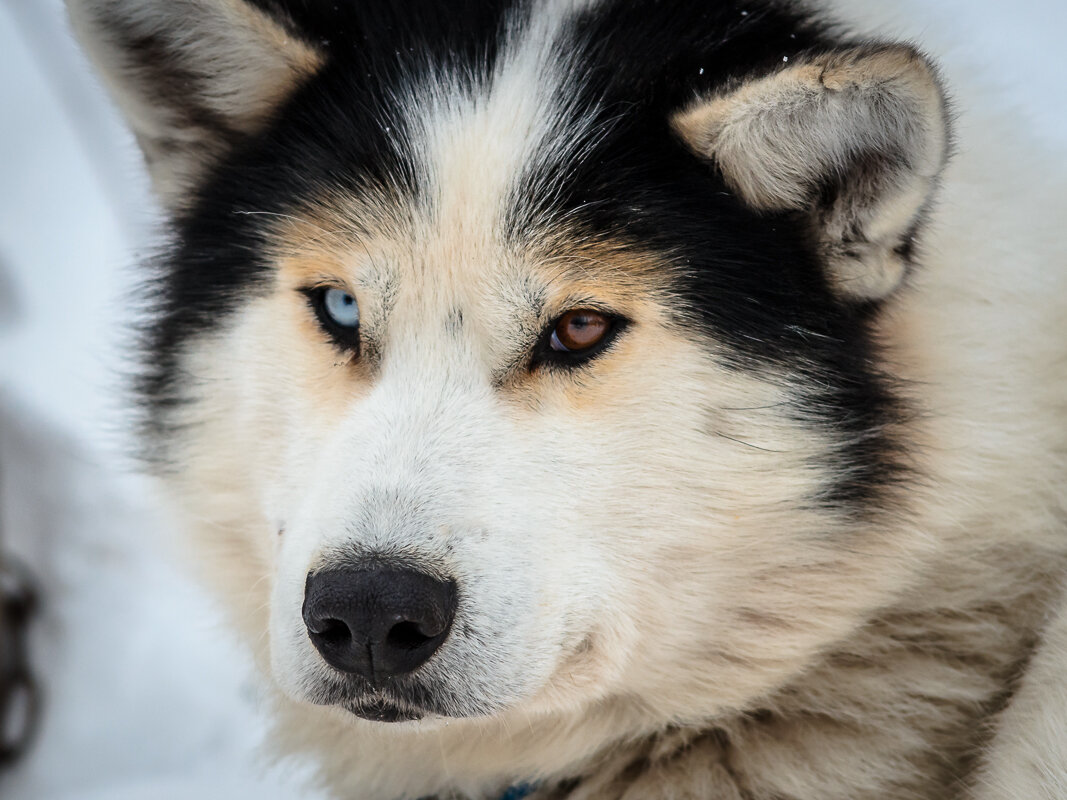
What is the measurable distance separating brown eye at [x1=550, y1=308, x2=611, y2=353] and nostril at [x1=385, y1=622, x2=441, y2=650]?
52 cm

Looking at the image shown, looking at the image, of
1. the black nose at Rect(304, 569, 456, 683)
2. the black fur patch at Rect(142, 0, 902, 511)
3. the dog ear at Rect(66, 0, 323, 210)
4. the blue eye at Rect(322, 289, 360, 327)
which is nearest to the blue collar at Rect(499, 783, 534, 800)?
the black nose at Rect(304, 569, 456, 683)

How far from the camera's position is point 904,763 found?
72.3 inches

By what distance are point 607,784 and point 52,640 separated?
2.47 metres

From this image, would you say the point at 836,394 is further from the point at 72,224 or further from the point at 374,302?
the point at 72,224

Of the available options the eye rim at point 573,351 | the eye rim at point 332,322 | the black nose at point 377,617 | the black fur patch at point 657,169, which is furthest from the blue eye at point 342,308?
the black nose at point 377,617

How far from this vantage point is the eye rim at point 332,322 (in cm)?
180

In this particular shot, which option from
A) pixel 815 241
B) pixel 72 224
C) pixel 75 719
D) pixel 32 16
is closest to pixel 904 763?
pixel 815 241

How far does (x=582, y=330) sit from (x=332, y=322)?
0.46 metres

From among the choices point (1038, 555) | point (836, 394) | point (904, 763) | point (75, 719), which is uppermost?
point (836, 394)

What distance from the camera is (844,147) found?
5.25ft

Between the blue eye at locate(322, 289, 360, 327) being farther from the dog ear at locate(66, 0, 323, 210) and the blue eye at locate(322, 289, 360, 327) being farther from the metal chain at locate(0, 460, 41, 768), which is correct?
the metal chain at locate(0, 460, 41, 768)

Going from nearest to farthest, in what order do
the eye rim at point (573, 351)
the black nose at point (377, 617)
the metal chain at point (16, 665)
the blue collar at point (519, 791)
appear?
the black nose at point (377, 617)
the eye rim at point (573, 351)
the blue collar at point (519, 791)
the metal chain at point (16, 665)

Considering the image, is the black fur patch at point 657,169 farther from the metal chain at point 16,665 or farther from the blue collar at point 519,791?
the metal chain at point 16,665

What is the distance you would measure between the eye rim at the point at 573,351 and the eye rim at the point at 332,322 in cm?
33
